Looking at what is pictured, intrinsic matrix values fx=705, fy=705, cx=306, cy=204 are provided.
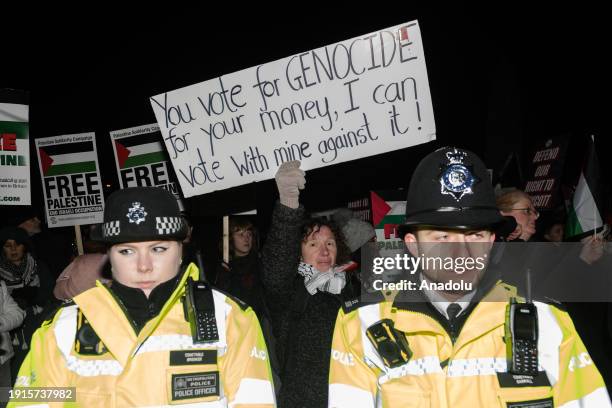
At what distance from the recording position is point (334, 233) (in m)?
4.21

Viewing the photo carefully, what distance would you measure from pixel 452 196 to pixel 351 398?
2.60 feet

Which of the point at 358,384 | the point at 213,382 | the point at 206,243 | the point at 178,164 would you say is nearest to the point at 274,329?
the point at 213,382

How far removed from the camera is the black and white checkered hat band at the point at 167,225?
9.43 ft

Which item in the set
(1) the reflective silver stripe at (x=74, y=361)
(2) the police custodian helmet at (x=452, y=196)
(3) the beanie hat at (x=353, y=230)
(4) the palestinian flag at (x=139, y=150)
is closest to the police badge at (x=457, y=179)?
(2) the police custodian helmet at (x=452, y=196)

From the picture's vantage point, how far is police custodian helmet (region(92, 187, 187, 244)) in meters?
2.84

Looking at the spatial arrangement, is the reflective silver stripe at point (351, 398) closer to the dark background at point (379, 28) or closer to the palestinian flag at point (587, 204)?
the palestinian flag at point (587, 204)

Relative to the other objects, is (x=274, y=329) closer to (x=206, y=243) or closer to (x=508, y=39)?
(x=206, y=243)

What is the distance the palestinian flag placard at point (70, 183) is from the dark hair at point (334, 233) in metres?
3.88

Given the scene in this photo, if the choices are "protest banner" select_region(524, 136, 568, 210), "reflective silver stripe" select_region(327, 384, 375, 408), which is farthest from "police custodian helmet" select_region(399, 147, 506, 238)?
"protest banner" select_region(524, 136, 568, 210)

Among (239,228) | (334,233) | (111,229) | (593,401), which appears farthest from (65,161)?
(593,401)

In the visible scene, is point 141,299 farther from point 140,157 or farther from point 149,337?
point 140,157

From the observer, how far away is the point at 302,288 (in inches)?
138

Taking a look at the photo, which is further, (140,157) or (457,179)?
(140,157)

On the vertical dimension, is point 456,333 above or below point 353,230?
below
